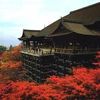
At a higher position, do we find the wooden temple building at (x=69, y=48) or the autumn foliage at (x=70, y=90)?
the wooden temple building at (x=69, y=48)

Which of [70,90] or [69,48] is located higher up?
[69,48]

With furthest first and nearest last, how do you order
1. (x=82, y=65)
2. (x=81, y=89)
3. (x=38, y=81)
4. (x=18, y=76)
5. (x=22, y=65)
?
1. (x=22, y=65)
2. (x=18, y=76)
3. (x=38, y=81)
4. (x=82, y=65)
5. (x=81, y=89)

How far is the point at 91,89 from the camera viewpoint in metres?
17.9

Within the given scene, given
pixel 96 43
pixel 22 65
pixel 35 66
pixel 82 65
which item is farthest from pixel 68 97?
pixel 22 65

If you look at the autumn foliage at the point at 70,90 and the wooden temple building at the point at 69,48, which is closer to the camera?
the autumn foliage at the point at 70,90

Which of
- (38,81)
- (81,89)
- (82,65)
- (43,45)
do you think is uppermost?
(43,45)

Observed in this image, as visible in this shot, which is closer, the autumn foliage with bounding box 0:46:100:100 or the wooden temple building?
the autumn foliage with bounding box 0:46:100:100

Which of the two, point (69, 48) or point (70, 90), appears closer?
point (70, 90)

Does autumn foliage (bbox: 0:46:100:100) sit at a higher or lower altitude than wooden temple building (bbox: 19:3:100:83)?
lower

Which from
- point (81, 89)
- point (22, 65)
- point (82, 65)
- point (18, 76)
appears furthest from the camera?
point (22, 65)

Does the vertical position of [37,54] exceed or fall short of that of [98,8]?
it falls short

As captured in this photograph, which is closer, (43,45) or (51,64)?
(51,64)

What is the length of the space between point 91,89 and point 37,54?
15.3 metres

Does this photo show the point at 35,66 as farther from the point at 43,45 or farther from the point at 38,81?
the point at 43,45
